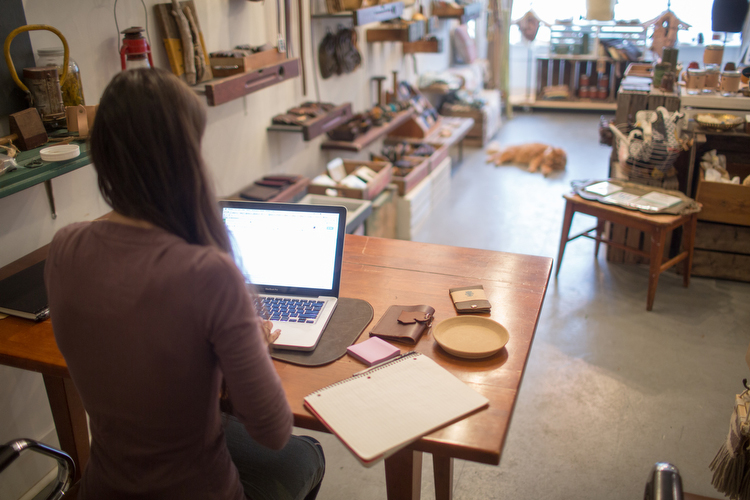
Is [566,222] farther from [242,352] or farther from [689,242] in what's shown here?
[242,352]

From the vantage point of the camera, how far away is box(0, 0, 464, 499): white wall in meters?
2.01

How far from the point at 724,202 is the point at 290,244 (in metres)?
2.81

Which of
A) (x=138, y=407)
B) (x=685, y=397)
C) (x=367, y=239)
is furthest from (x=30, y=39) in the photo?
(x=685, y=397)

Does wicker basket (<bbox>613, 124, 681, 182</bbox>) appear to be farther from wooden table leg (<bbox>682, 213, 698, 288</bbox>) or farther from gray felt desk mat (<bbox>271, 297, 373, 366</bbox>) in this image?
gray felt desk mat (<bbox>271, 297, 373, 366</bbox>)

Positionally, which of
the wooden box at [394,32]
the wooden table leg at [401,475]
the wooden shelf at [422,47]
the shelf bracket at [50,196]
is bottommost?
the wooden table leg at [401,475]

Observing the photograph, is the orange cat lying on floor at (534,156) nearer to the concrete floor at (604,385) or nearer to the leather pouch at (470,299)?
the concrete floor at (604,385)

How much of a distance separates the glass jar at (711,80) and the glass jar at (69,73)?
12.6 feet

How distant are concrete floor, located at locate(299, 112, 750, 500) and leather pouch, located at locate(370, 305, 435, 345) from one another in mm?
895

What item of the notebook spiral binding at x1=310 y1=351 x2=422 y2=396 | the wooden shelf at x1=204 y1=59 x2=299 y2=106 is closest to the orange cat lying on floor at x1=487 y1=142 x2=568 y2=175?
the wooden shelf at x1=204 y1=59 x2=299 y2=106

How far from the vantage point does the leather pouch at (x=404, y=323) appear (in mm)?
1511

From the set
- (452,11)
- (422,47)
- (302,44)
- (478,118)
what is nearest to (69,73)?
(302,44)

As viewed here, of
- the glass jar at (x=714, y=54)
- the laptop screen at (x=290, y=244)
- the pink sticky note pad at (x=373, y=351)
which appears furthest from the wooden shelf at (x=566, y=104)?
the pink sticky note pad at (x=373, y=351)

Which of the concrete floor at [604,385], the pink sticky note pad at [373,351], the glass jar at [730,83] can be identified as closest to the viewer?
the pink sticky note pad at [373,351]

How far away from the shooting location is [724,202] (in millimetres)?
3342
